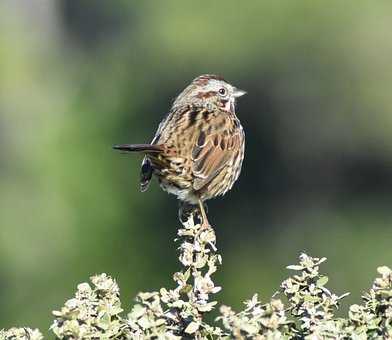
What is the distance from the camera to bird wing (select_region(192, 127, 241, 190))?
500 cm

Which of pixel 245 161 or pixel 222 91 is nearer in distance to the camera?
pixel 222 91

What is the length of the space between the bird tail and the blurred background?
276 inches

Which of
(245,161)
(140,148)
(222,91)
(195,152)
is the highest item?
(245,161)

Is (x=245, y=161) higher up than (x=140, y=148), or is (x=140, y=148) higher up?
(x=245, y=161)

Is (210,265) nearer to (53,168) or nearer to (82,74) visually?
(53,168)

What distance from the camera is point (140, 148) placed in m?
4.64

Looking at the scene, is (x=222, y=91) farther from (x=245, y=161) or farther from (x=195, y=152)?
(x=245, y=161)

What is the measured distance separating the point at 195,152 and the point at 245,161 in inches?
435

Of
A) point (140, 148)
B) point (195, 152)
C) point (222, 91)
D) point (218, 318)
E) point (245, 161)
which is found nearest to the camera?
point (218, 318)

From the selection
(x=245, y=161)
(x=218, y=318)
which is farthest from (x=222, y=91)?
(x=245, y=161)

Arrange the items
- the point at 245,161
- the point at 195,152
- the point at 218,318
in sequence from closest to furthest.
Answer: the point at 218,318 → the point at 195,152 → the point at 245,161

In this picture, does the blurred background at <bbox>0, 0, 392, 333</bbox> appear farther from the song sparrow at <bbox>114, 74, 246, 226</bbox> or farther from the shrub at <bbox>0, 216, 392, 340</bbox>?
the shrub at <bbox>0, 216, 392, 340</bbox>

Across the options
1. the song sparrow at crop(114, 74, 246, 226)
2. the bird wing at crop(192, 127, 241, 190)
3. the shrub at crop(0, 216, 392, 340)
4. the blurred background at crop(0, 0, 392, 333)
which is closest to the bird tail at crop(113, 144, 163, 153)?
the song sparrow at crop(114, 74, 246, 226)

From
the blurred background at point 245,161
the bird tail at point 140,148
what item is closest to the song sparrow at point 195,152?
the bird tail at point 140,148
